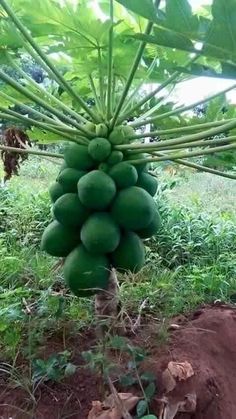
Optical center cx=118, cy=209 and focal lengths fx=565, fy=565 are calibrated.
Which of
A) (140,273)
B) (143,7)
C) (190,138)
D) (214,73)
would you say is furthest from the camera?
(140,273)

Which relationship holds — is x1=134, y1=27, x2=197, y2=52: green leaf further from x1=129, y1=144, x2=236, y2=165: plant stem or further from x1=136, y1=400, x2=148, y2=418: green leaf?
x1=136, y1=400, x2=148, y2=418: green leaf

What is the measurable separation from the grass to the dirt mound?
0.14 m

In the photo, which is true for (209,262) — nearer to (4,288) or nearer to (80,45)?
(4,288)

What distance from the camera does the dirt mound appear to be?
3.61 feet

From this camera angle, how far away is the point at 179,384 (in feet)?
3.59

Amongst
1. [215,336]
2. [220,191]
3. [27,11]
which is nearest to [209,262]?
[215,336]

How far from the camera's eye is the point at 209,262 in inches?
97.3

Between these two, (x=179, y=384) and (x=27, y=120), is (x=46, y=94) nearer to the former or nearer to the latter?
(x=27, y=120)

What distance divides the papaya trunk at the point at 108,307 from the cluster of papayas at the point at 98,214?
4 cm

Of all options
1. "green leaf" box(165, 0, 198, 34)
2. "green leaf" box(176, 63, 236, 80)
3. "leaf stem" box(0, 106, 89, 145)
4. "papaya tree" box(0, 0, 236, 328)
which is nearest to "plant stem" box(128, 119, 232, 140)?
"papaya tree" box(0, 0, 236, 328)

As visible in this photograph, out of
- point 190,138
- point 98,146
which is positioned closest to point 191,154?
point 190,138

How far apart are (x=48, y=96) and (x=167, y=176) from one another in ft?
9.16

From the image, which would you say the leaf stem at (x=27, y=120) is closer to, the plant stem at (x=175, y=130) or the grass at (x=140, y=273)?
the plant stem at (x=175, y=130)

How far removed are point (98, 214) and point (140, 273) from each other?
773 mm
